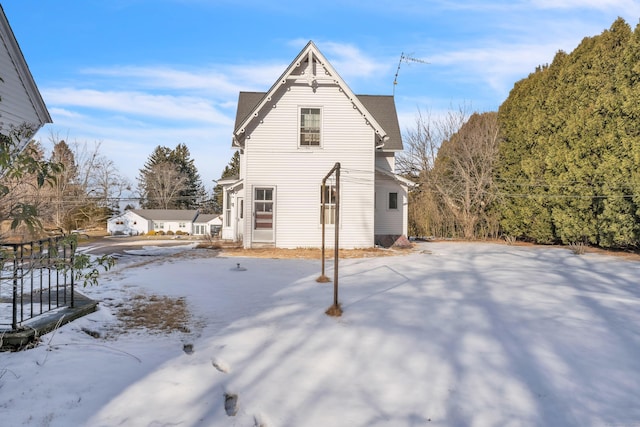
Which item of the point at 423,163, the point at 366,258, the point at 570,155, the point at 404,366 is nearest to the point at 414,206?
the point at 423,163

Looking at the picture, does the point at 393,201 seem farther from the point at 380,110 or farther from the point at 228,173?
the point at 228,173

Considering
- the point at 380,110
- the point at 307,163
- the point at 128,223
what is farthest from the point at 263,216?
the point at 128,223

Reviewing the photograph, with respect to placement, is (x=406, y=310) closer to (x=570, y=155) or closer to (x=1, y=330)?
(x=1, y=330)

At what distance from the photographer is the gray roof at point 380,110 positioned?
751 inches

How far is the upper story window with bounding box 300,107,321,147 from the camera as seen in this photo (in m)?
15.9

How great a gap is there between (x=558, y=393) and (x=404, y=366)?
58.7 inches

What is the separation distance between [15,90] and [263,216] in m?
8.47

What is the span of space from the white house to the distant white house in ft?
106

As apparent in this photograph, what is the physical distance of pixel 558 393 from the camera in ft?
13.1

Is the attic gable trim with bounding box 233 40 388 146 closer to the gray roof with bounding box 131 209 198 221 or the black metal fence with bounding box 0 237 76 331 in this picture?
the black metal fence with bounding box 0 237 76 331

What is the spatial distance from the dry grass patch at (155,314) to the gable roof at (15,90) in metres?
5.63

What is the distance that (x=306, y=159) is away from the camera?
52.0 ft

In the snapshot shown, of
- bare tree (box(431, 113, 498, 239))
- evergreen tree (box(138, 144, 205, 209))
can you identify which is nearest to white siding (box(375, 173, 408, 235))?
bare tree (box(431, 113, 498, 239))

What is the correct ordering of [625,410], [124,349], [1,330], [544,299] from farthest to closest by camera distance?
1. [544,299]
2. [124,349]
3. [1,330]
4. [625,410]
